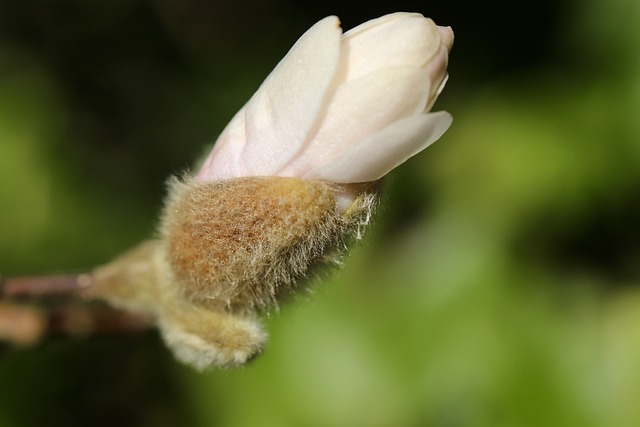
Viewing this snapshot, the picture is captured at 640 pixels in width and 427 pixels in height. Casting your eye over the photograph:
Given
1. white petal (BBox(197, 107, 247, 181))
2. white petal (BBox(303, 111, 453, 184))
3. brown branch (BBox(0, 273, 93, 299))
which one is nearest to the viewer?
white petal (BBox(303, 111, 453, 184))

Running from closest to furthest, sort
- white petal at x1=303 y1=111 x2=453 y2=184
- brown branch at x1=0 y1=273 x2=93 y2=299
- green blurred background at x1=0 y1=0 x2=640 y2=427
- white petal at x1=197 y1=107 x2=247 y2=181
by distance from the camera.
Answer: white petal at x1=303 y1=111 x2=453 y2=184, white petal at x1=197 y1=107 x2=247 y2=181, brown branch at x1=0 y1=273 x2=93 y2=299, green blurred background at x1=0 y1=0 x2=640 y2=427

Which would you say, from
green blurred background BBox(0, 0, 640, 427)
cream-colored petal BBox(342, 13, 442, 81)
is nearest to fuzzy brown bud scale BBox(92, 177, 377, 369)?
cream-colored petal BBox(342, 13, 442, 81)

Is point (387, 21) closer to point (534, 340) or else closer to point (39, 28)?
point (534, 340)

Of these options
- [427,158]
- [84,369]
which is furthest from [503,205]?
[84,369]

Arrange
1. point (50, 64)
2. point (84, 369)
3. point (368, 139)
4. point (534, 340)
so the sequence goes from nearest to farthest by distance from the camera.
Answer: point (368, 139) < point (534, 340) < point (84, 369) < point (50, 64)

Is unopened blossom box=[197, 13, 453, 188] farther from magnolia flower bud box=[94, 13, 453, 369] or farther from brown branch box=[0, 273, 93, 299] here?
brown branch box=[0, 273, 93, 299]

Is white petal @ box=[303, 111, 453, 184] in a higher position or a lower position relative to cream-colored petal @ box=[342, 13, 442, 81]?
lower
